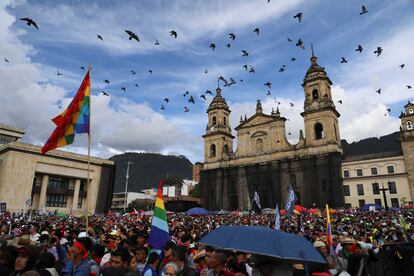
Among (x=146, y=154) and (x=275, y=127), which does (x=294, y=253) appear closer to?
(x=275, y=127)

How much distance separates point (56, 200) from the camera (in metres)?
50.3

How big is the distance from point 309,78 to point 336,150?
1287cm

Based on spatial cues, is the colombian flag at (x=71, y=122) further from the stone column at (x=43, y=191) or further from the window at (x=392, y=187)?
the stone column at (x=43, y=191)

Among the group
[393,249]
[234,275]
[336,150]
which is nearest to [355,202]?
[336,150]

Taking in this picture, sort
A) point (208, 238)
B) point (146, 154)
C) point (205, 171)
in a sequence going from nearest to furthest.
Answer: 1. point (208, 238)
2. point (205, 171)
3. point (146, 154)

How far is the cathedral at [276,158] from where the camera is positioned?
42062 millimetres

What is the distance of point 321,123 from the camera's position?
4475 centimetres

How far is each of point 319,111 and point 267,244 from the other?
45292 mm

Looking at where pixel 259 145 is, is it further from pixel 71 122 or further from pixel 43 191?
pixel 71 122

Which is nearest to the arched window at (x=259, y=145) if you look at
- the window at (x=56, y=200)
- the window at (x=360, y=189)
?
the window at (x=360, y=189)

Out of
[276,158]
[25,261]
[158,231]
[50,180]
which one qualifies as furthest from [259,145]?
[25,261]

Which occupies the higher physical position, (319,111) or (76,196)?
(319,111)

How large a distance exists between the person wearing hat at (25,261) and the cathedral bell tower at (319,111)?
43990 millimetres

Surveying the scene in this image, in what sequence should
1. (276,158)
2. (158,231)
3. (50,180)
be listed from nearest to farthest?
(158,231) < (276,158) < (50,180)
